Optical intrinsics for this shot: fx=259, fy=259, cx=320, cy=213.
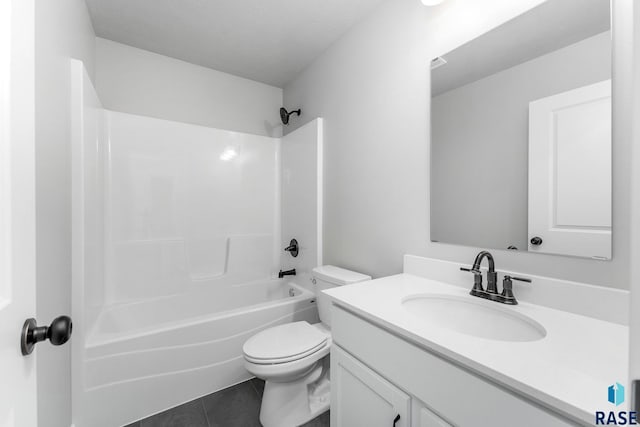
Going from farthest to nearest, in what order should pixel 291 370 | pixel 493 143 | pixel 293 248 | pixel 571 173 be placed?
1. pixel 293 248
2. pixel 291 370
3. pixel 493 143
4. pixel 571 173

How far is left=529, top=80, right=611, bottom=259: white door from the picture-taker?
85cm

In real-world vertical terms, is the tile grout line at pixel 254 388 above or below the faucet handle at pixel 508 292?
below

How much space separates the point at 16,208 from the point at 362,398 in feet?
3.70

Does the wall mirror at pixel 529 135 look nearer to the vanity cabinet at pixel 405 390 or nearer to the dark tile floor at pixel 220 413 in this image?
the vanity cabinet at pixel 405 390

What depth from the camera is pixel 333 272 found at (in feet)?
5.98

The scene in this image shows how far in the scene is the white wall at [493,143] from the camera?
922 mm

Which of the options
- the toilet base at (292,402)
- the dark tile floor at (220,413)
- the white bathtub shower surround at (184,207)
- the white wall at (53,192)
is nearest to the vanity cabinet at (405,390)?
the toilet base at (292,402)

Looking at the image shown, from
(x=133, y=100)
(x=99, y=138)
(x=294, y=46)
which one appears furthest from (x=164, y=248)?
(x=294, y=46)

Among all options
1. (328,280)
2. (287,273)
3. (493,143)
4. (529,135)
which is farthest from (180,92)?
(529,135)

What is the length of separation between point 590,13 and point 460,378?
4.12 feet

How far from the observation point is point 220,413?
5.03ft

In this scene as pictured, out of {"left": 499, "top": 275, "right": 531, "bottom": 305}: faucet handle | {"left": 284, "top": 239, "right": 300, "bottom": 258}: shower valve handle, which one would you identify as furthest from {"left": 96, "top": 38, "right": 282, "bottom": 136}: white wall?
{"left": 499, "top": 275, "right": 531, "bottom": 305}: faucet handle

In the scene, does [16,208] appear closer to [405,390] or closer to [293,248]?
[405,390]

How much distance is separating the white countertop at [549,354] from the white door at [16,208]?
2.80 ft
